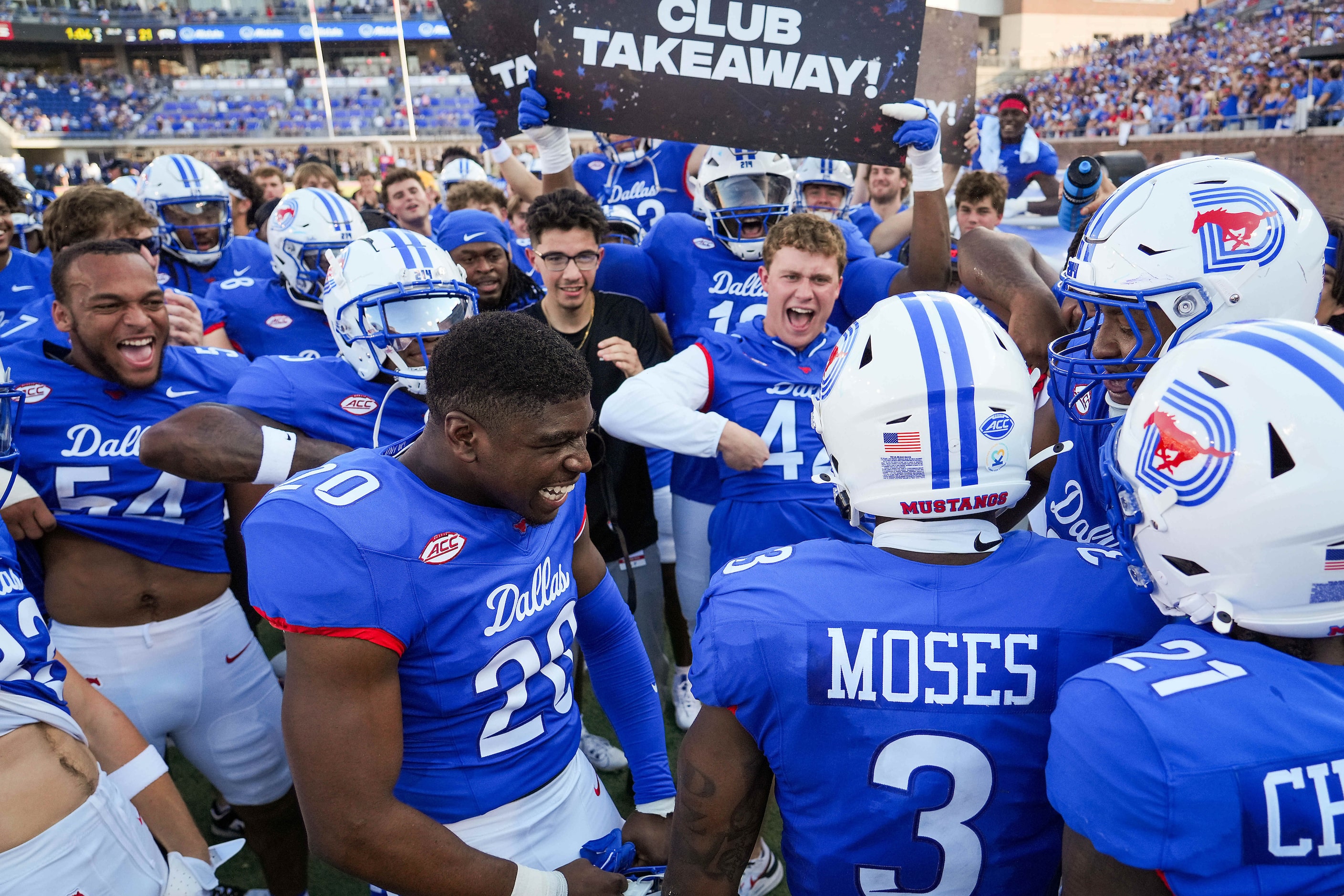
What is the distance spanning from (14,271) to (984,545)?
5.44 m

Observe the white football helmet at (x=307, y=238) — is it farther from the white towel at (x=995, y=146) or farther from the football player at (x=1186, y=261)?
the white towel at (x=995, y=146)

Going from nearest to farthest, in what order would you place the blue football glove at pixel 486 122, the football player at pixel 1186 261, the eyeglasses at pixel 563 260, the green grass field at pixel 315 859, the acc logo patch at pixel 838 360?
the acc logo patch at pixel 838 360, the football player at pixel 1186 261, the green grass field at pixel 315 859, the eyeglasses at pixel 563 260, the blue football glove at pixel 486 122

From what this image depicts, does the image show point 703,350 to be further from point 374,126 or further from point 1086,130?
point 374,126

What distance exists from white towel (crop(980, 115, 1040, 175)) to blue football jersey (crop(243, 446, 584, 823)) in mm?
6834

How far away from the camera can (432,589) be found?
1.72 metres

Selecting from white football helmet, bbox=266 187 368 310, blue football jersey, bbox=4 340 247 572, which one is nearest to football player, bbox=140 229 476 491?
blue football jersey, bbox=4 340 247 572

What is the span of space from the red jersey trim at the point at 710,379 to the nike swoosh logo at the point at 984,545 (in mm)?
1711

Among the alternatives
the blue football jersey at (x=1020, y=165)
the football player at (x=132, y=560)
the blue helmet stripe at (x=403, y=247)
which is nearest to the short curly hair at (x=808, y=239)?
the blue helmet stripe at (x=403, y=247)

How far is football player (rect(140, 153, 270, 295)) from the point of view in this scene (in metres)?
5.07

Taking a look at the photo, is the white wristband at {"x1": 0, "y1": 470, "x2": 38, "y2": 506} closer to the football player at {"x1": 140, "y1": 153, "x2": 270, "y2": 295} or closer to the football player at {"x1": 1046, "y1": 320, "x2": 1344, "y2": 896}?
the football player at {"x1": 140, "y1": 153, "x2": 270, "y2": 295}

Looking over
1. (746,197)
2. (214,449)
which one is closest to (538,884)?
(214,449)

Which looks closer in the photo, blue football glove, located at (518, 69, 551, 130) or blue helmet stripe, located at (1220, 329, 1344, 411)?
blue helmet stripe, located at (1220, 329, 1344, 411)

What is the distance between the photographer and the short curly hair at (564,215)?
3.72 meters

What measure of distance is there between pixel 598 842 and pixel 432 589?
2.48 ft
